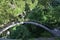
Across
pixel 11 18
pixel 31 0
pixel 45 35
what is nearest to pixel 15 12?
pixel 11 18

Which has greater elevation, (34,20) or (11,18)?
(34,20)

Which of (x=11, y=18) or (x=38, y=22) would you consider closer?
(x=38, y=22)

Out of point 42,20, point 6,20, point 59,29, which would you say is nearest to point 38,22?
point 42,20

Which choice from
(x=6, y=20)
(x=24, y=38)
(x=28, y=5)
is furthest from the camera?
(x=28, y=5)

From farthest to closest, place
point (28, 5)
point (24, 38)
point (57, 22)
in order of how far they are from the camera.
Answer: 1. point (28, 5)
2. point (57, 22)
3. point (24, 38)

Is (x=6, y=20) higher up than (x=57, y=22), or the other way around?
(x=57, y=22)

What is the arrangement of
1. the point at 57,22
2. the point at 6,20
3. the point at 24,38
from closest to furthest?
1. the point at 24,38
2. the point at 57,22
3. the point at 6,20

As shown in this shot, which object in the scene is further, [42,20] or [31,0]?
[31,0]

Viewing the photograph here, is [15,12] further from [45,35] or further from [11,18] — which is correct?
[45,35]

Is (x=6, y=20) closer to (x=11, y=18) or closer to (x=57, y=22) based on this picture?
(x=11, y=18)
